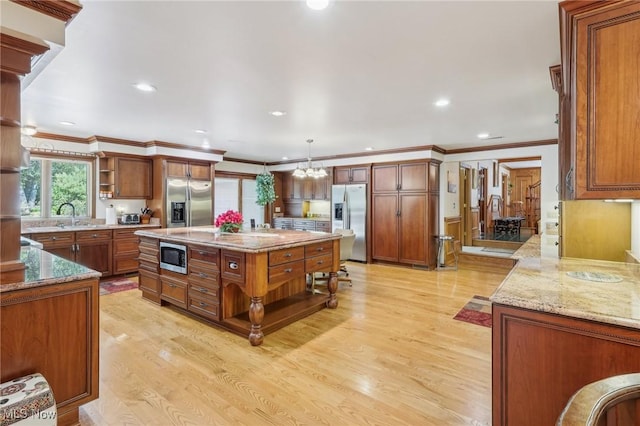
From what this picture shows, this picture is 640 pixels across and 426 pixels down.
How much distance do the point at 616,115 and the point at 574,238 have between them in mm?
1762

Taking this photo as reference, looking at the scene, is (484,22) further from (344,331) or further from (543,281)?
(344,331)

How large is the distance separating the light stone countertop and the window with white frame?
6364 mm

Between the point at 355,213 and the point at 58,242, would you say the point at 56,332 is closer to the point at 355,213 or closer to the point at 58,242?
the point at 58,242

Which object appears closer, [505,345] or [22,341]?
[505,345]

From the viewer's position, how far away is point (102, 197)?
550 cm

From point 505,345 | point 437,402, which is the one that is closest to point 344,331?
point 437,402

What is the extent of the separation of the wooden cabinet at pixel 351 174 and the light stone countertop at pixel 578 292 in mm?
4713

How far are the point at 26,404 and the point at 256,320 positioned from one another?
1.66m

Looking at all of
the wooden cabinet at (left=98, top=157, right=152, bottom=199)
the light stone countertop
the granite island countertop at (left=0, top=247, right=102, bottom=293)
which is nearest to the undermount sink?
the wooden cabinet at (left=98, top=157, right=152, bottom=199)

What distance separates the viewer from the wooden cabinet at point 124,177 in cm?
548

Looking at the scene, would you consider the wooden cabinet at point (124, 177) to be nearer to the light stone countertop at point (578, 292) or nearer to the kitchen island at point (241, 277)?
the kitchen island at point (241, 277)

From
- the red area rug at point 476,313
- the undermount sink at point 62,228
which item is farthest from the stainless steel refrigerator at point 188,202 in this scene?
the red area rug at point 476,313

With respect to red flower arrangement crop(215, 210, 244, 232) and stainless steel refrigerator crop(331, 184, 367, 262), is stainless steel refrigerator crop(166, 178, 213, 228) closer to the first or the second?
red flower arrangement crop(215, 210, 244, 232)

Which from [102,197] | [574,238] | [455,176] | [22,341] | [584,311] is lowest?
[22,341]
